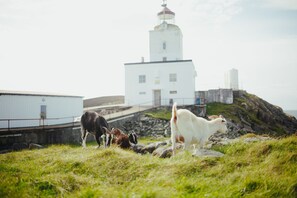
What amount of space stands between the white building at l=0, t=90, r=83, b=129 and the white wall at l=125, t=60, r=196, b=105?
10.1 m

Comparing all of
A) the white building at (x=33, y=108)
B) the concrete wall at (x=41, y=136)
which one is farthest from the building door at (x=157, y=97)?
the concrete wall at (x=41, y=136)

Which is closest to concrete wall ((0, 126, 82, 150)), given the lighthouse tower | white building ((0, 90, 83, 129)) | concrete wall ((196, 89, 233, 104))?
white building ((0, 90, 83, 129))

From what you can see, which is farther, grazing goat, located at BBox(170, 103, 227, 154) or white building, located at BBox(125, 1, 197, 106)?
white building, located at BBox(125, 1, 197, 106)

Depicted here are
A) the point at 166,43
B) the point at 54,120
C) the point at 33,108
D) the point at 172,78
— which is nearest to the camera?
the point at 33,108

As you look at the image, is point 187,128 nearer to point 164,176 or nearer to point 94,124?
point 164,176

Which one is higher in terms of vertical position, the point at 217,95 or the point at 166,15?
the point at 166,15

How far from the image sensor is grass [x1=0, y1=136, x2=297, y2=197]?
5188 mm

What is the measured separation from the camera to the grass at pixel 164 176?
204 inches

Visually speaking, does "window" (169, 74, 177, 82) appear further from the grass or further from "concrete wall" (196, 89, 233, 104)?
the grass

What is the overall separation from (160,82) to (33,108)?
57.9 feet

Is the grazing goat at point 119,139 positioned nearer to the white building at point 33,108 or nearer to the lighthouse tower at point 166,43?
the white building at point 33,108

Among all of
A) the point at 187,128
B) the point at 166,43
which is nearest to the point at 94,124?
the point at 187,128

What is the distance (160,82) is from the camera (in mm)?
36906

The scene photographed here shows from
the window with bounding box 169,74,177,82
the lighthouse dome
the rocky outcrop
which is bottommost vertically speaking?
the rocky outcrop
